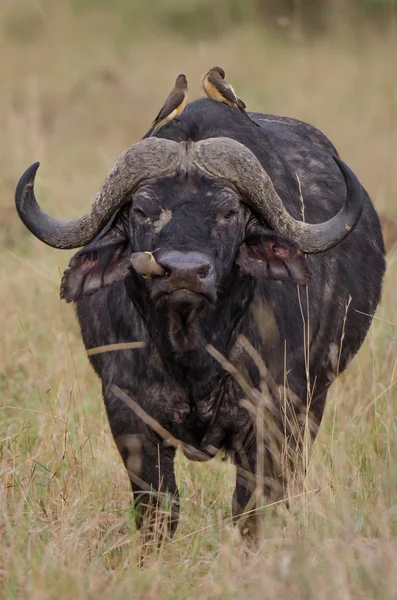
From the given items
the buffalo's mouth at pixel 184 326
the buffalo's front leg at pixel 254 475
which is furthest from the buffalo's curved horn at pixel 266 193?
the buffalo's front leg at pixel 254 475

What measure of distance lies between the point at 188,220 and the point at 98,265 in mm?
484

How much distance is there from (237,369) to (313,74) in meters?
10.8

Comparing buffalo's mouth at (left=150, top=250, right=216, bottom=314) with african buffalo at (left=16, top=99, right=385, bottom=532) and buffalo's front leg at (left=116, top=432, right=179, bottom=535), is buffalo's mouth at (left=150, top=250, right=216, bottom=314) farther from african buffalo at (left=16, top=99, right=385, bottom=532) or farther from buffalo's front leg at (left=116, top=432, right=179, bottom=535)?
buffalo's front leg at (left=116, top=432, right=179, bottom=535)

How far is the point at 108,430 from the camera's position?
19.7 ft

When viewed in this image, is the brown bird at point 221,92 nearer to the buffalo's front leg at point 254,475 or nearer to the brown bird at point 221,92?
the brown bird at point 221,92

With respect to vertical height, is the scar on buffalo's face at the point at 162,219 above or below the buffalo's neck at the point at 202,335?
above

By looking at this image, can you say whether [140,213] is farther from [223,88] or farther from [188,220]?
[223,88]

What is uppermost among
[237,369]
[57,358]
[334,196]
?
[334,196]

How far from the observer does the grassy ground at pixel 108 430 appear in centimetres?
368

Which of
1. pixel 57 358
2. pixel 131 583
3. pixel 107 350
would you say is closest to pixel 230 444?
pixel 107 350

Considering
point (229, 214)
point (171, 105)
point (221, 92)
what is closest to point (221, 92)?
point (221, 92)

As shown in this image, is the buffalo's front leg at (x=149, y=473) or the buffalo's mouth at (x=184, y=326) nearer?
the buffalo's mouth at (x=184, y=326)

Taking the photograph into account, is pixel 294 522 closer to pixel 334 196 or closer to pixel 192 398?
pixel 192 398

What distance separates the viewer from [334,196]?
231 inches
